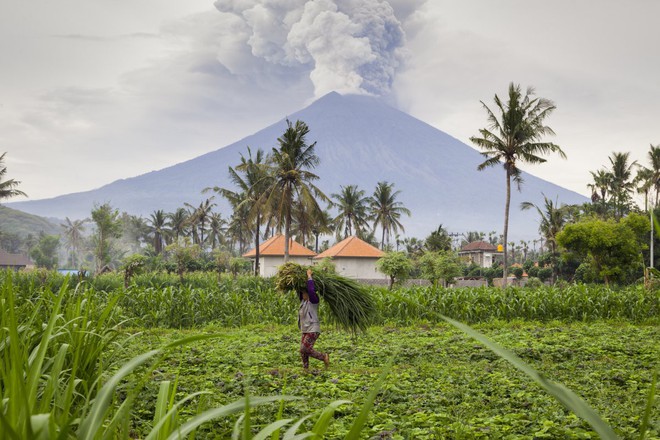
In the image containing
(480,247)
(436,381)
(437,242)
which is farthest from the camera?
(480,247)

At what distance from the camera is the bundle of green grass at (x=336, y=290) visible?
9.52 metres

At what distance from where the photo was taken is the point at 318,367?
9984mm

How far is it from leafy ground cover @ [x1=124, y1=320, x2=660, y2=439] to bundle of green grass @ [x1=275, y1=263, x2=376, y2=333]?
90 cm

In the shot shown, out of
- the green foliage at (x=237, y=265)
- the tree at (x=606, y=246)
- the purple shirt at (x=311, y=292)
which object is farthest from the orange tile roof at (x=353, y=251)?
the purple shirt at (x=311, y=292)

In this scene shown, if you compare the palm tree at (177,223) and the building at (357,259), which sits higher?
the palm tree at (177,223)

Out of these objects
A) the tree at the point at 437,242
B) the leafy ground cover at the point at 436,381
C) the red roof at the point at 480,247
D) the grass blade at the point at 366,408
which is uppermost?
the red roof at the point at 480,247

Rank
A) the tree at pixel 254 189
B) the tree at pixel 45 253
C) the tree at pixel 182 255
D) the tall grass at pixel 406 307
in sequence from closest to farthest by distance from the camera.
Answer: the tall grass at pixel 406 307
the tree at pixel 254 189
the tree at pixel 182 255
the tree at pixel 45 253

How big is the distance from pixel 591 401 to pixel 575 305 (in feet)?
43.6

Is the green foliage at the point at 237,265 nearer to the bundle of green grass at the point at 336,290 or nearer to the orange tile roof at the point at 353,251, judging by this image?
the orange tile roof at the point at 353,251

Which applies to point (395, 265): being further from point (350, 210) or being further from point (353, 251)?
point (350, 210)

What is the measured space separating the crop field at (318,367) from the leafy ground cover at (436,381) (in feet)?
0.11

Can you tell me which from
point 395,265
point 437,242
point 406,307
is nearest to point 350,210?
point 437,242

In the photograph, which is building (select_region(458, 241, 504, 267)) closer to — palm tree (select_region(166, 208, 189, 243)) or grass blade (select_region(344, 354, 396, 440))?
palm tree (select_region(166, 208, 189, 243))

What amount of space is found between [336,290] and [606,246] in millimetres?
34481
